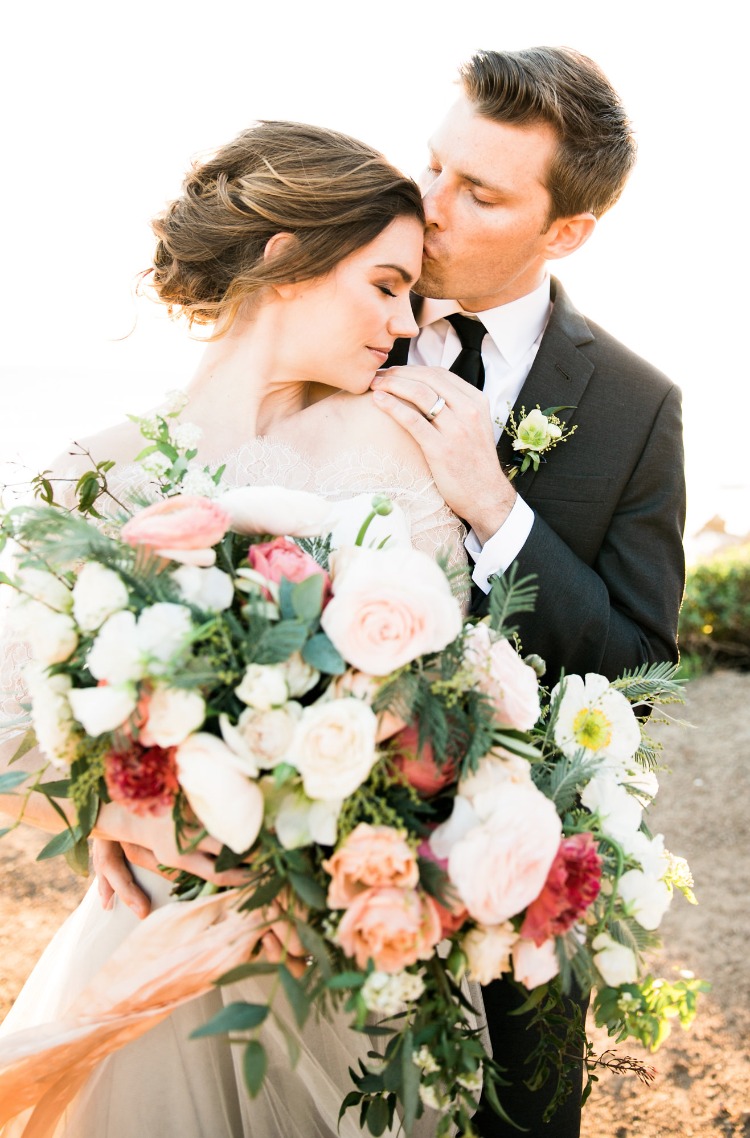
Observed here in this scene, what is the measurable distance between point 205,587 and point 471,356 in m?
1.61

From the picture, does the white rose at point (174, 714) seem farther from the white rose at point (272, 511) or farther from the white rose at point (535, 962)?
the white rose at point (535, 962)

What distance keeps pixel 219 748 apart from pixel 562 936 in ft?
1.99

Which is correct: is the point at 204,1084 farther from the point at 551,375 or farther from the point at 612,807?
the point at 551,375

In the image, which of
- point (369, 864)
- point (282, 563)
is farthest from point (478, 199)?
point (369, 864)

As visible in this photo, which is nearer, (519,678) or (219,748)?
(219,748)

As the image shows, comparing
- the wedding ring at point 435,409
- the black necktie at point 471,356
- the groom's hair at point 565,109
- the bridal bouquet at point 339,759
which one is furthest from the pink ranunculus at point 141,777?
the groom's hair at point 565,109

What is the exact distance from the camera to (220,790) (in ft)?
4.09

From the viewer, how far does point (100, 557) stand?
1370 millimetres

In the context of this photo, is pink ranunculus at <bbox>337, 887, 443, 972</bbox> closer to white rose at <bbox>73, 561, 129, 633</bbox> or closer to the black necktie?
white rose at <bbox>73, 561, 129, 633</bbox>

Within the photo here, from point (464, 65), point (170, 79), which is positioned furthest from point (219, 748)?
point (170, 79)

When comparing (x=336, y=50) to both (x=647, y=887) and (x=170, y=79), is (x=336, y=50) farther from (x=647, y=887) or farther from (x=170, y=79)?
(x=647, y=887)

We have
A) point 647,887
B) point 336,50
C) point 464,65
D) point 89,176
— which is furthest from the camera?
point 336,50

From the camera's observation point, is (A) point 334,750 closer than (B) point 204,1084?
Yes

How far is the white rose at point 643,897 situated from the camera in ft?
4.92
